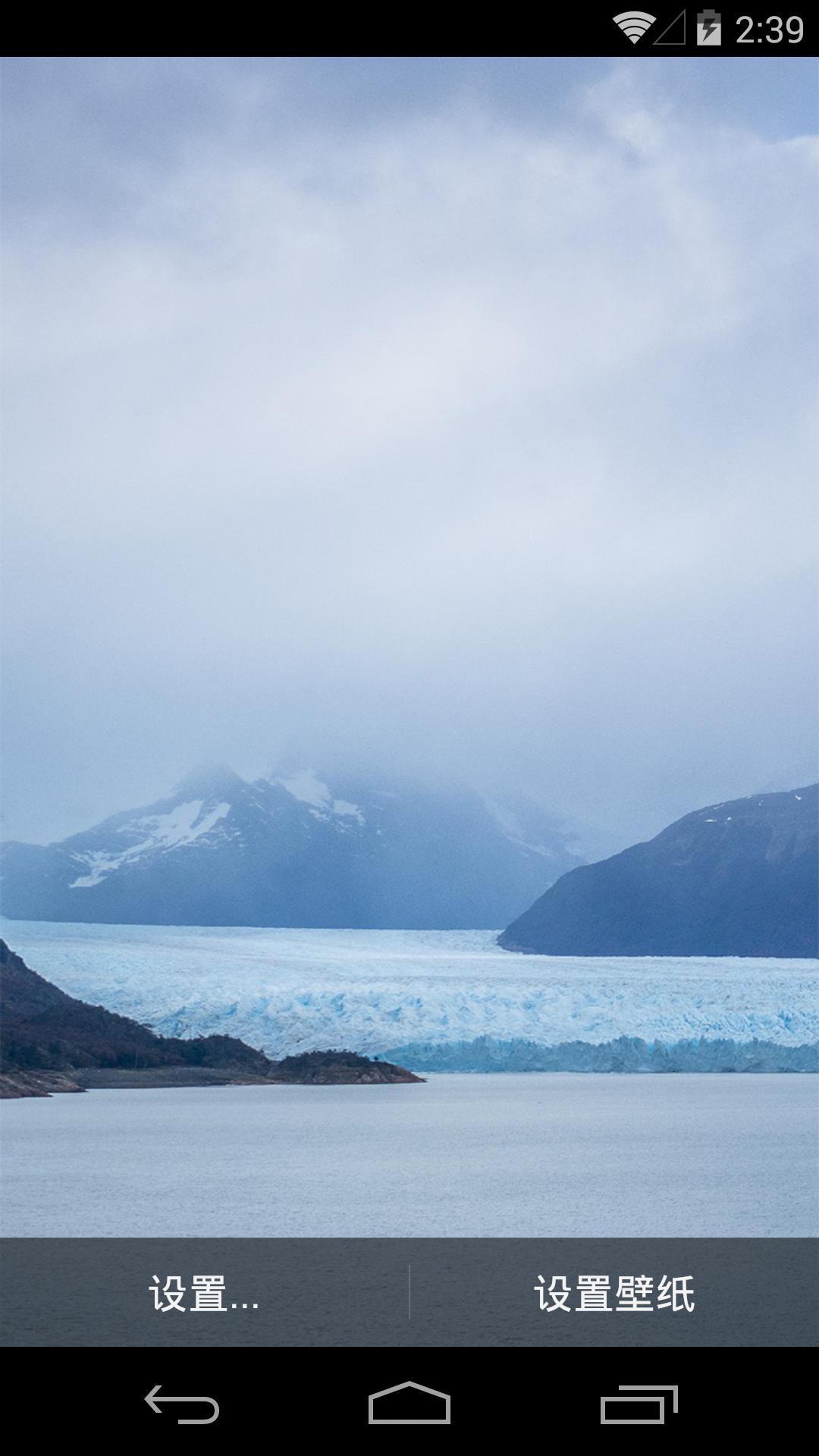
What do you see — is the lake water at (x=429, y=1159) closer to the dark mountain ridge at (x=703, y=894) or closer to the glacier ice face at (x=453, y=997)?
the glacier ice face at (x=453, y=997)

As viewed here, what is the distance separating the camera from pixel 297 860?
31.0 ft

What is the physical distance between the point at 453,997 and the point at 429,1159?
1355mm
